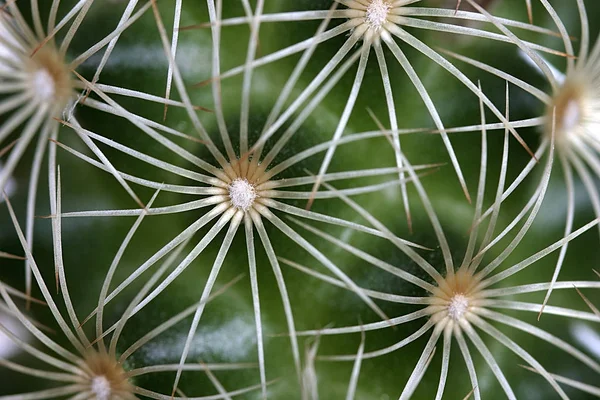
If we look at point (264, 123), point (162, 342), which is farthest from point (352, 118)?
point (162, 342)

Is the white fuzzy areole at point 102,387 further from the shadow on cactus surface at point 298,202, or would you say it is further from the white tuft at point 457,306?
the white tuft at point 457,306

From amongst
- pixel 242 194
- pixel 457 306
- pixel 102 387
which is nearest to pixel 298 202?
pixel 242 194

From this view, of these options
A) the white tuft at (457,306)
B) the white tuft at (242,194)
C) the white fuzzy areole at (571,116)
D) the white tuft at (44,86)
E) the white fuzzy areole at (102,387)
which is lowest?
the white fuzzy areole at (102,387)

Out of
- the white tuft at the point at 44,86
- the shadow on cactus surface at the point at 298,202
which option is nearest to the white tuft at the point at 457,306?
the shadow on cactus surface at the point at 298,202

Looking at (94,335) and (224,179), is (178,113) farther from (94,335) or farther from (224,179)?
(94,335)

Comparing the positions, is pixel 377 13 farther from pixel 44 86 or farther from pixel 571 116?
pixel 44 86

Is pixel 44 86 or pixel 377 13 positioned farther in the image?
pixel 44 86
